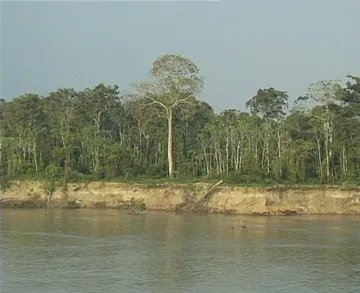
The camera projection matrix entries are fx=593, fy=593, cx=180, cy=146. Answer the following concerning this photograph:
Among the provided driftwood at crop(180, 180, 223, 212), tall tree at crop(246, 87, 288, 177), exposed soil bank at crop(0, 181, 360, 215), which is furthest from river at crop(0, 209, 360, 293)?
tall tree at crop(246, 87, 288, 177)

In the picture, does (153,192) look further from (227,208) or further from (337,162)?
(337,162)

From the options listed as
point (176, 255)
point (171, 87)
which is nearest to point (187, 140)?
point (171, 87)

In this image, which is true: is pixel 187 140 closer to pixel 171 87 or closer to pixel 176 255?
pixel 171 87

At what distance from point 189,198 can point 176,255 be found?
16.0 meters

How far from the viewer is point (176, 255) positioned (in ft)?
67.3

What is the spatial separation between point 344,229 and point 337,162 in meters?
12.8

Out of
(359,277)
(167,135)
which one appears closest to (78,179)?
(167,135)

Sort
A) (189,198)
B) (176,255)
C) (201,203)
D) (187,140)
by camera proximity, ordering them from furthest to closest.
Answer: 1. (187,140)
2. (189,198)
3. (201,203)
4. (176,255)

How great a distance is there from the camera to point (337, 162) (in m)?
40.0

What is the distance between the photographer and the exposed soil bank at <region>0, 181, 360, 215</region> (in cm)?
3512

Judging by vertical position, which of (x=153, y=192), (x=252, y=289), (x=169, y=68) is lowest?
(x=252, y=289)

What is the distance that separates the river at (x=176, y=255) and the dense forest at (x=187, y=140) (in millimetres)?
7154

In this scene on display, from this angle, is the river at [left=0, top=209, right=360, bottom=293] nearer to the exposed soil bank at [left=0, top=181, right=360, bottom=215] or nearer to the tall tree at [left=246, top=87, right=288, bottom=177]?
the exposed soil bank at [left=0, top=181, right=360, bottom=215]

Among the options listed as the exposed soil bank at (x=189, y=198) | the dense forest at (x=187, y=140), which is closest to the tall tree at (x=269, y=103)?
the dense forest at (x=187, y=140)
